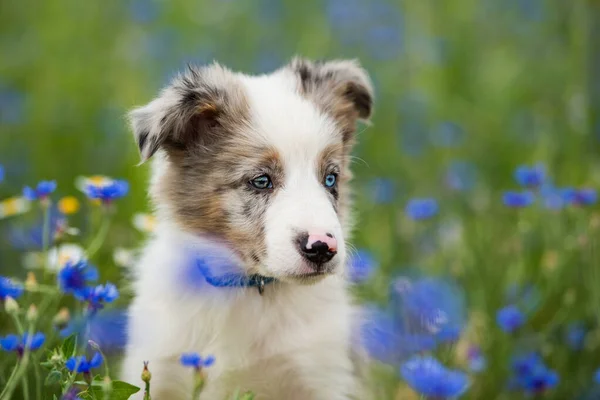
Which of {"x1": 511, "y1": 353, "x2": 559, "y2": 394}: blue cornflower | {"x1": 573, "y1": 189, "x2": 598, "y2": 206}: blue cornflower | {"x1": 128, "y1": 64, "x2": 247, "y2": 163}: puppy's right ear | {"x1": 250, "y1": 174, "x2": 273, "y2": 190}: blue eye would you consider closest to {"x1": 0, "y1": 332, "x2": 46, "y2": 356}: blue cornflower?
{"x1": 128, "y1": 64, "x2": 247, "y2": 163}: puppy's right ear

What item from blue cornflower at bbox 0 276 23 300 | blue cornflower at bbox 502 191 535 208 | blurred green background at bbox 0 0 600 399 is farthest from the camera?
blurred green background at bbox 0 0 600 399

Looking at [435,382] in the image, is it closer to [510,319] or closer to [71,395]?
[71,395]

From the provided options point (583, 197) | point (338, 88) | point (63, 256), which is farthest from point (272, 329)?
point (583, 197)

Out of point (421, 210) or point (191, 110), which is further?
point (421, 210)

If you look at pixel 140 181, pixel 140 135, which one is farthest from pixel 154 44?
pixel 140 135

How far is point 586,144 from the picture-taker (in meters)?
4.97

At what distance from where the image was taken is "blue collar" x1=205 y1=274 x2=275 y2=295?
312cm

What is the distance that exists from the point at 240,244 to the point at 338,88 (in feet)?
2.63

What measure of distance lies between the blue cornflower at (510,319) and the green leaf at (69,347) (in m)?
1.80

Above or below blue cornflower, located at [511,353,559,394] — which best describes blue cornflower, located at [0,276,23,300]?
below

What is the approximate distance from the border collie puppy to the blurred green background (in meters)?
0.93

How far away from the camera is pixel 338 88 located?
136 inches

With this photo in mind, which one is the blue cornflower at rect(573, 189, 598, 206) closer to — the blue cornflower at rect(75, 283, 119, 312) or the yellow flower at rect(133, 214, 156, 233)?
the yellow flower at rect(133, 214, 156, 233)

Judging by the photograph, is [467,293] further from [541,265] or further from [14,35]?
[14,35]
